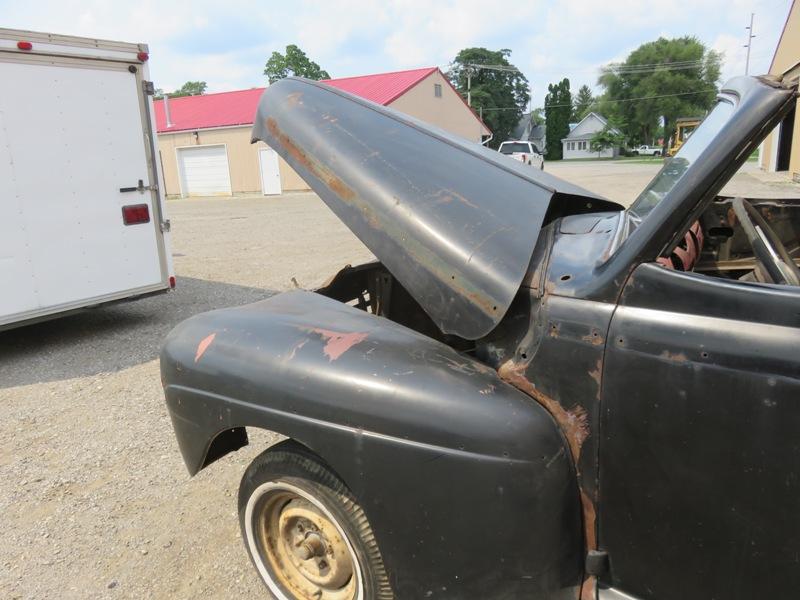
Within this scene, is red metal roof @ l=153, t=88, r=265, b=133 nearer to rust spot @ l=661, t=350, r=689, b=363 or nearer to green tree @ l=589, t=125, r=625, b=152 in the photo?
rust spot @ l=661, t=350, r=689, b=363

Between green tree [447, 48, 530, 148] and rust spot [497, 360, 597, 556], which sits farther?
green tree [447, 48, 530, 148]

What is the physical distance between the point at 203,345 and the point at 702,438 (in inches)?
65.2

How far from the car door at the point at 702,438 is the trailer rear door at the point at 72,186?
5.31m

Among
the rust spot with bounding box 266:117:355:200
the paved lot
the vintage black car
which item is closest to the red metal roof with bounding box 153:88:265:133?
the paved lot

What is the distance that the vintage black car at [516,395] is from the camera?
4.46ft

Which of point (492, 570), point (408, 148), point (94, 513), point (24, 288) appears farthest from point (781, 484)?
point (24, 288)

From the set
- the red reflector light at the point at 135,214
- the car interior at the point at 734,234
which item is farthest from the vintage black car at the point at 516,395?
the red reflector light at the point at 135,214

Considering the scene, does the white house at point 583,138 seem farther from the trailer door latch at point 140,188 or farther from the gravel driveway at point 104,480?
the gravel driveway at point 104,480

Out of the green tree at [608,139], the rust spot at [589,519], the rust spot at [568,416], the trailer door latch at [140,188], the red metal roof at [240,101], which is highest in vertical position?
the red metal roof at [240,101]

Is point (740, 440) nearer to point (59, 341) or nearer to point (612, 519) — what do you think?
point (612, 519)

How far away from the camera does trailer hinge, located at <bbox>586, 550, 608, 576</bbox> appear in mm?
Result: 1571

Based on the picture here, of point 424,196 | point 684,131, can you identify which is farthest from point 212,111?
point 424,196

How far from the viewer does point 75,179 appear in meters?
5.36

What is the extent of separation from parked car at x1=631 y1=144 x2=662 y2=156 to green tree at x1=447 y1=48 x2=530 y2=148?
15965mm
